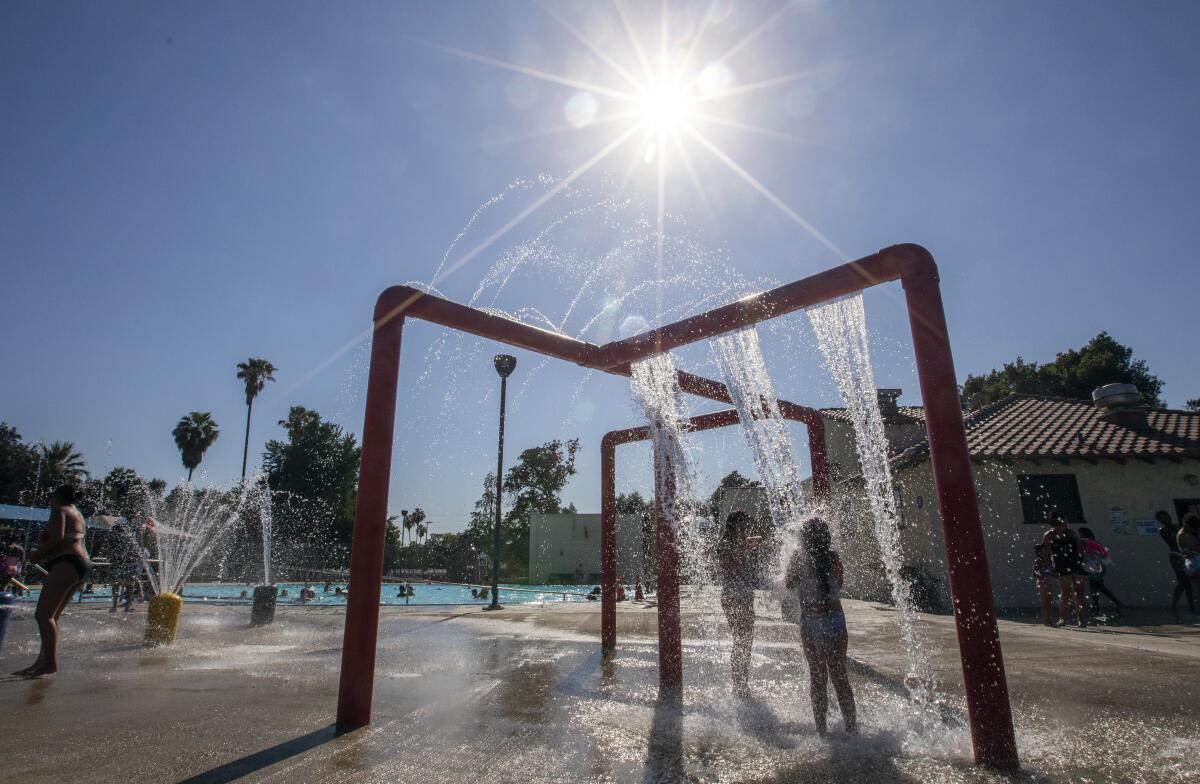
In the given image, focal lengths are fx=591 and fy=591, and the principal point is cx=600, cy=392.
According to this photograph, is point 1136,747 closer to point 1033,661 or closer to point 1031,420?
point 1033,661

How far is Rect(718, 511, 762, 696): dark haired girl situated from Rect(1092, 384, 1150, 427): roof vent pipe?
1706 centimetres

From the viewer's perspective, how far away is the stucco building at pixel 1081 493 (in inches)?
564

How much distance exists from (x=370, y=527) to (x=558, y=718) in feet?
6.51

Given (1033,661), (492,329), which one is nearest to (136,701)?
(492,329)

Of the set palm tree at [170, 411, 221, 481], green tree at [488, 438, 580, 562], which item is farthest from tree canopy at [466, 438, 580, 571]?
palm tree at [170, 411, 221, 481]

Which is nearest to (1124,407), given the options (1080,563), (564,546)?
(1080,563)

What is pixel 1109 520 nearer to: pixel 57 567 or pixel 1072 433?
pixel 1072 433

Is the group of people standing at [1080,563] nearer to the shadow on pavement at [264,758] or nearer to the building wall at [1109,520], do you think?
the building wall at [1109,520]

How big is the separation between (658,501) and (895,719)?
248cm

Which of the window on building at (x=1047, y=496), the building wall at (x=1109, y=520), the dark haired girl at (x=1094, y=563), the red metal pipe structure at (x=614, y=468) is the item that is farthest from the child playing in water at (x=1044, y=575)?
the red metal pipe structure at (x=614, y=468)

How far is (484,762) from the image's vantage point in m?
3.36

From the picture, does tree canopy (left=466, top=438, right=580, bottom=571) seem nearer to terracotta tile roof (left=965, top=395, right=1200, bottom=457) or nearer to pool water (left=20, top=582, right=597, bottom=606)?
pool water (left=20, top=582, right=597, bottom=606)

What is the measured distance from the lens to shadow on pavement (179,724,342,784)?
10.1 feet

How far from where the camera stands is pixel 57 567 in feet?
20.6
